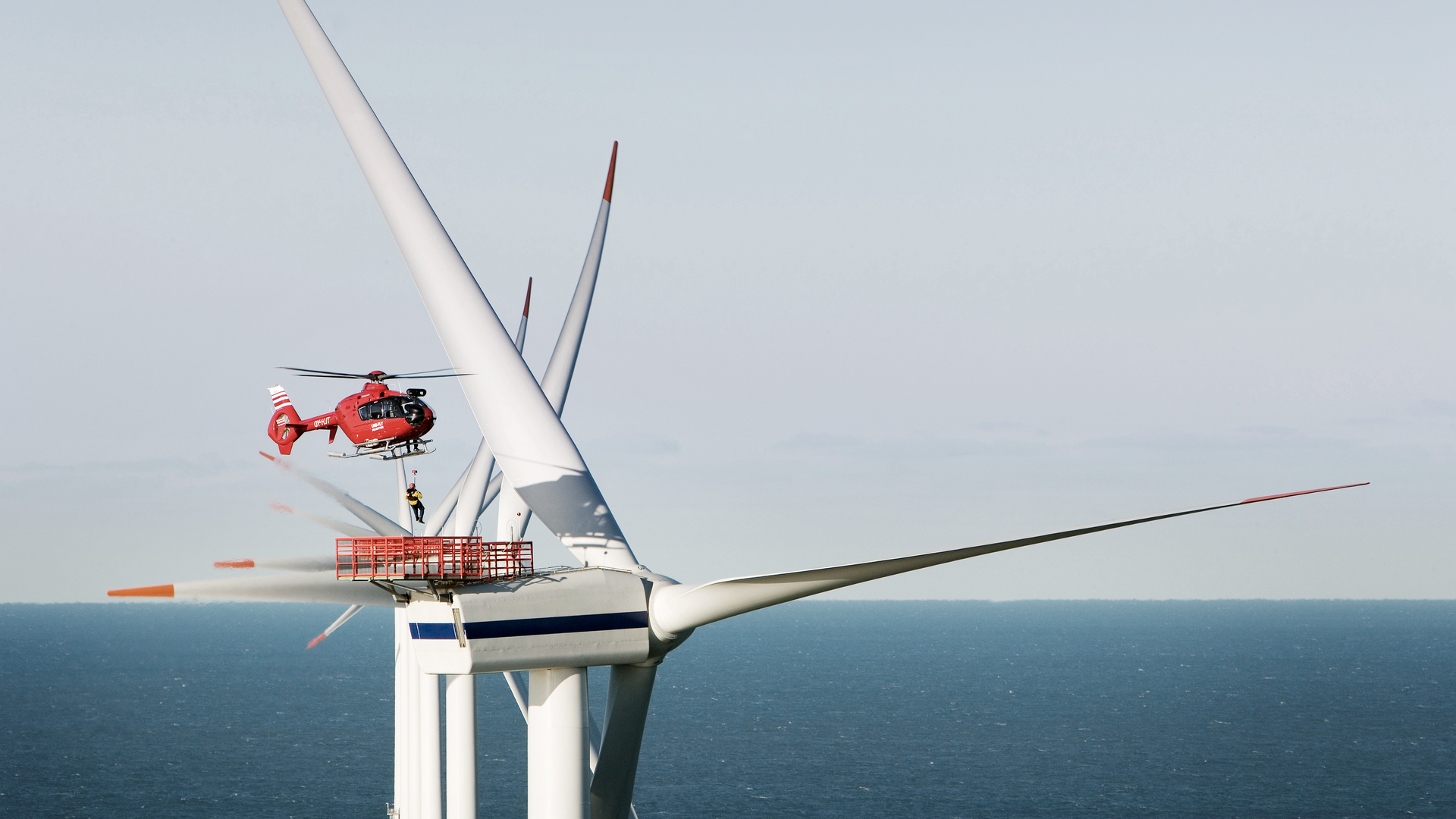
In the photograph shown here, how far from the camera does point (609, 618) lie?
38406mm

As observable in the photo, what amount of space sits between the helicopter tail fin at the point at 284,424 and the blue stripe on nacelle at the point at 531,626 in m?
11.0

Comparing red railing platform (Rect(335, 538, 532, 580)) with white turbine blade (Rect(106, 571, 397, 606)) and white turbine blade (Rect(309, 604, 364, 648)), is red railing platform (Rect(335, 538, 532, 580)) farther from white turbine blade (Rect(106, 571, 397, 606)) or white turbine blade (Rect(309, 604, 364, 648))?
white turbine blade (Rect(309, 604, 364, 648))

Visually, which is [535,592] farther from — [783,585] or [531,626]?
[783,585]

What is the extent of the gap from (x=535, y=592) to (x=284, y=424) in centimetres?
1327

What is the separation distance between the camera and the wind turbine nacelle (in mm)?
36719

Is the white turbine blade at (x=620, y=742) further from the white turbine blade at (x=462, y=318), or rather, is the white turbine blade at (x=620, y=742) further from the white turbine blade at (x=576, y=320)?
the white turbine blade at (x=576, y=320)

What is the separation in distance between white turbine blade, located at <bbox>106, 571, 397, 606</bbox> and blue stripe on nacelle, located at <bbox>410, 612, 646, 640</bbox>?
1.61m

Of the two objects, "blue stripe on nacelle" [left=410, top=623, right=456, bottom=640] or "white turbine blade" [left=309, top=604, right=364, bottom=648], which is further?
"white turbine blade" [left=309, top=604, right=364, bottom=648]

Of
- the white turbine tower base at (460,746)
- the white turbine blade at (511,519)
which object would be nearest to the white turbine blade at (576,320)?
the white turbine blade at (511,519)

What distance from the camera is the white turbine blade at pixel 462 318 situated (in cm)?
3697

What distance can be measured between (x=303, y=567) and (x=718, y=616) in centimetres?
1155

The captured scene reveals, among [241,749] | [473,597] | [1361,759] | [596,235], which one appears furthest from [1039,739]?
[473,597]

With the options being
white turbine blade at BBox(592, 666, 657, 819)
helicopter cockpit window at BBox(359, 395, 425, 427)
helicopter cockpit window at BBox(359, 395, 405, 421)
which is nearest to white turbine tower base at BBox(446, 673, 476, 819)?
helicopter cockpit window at BBox(359, 395, 425, 427)

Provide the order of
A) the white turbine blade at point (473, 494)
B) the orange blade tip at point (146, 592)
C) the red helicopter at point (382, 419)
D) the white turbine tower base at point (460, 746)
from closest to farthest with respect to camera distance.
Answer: the orange blade tip at point (146, 592) < the red helicopter at point (382, 419) < the white turbine tower base at point (460, 746) < the white turbine blade at point (473, 494)
